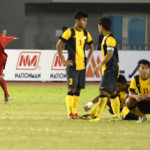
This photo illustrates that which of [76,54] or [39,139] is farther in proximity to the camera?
[76,54]

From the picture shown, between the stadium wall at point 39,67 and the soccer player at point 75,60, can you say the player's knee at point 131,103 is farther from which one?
the stadium wall at point 39,67

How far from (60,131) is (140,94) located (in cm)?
195

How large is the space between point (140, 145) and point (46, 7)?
25321mm

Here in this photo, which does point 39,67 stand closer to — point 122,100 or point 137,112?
point 122,100

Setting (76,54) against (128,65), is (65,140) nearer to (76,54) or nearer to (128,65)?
(76,54)

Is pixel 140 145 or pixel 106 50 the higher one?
pixel 106 50

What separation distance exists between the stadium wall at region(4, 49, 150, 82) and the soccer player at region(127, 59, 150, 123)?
13.4m

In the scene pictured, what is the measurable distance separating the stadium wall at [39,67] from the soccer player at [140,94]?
13406mm

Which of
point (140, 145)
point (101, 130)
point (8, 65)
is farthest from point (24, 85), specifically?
point (140, 145)

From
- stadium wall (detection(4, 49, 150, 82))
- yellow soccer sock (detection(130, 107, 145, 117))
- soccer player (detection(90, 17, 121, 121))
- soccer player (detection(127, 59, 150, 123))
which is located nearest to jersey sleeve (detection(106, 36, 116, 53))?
soccer player (detection(90, 17, 121, 121))

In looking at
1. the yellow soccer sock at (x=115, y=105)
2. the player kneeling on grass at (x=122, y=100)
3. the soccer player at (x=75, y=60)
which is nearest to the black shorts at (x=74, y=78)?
the soccer player at (x=75, y=60)

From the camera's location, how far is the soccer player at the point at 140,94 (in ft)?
33.8

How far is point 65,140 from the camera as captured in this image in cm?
813

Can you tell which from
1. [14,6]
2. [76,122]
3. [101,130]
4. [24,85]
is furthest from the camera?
[14,6]
